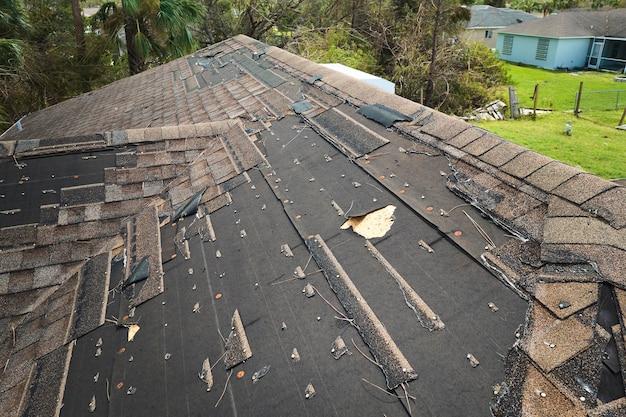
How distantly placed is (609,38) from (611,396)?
40.7m

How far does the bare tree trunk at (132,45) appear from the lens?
49.4ft

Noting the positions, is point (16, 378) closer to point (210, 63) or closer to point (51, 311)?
point (51, 311)

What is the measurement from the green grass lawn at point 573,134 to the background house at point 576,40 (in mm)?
7942

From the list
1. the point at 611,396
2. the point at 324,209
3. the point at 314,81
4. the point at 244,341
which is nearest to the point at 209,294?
the point at 244,341

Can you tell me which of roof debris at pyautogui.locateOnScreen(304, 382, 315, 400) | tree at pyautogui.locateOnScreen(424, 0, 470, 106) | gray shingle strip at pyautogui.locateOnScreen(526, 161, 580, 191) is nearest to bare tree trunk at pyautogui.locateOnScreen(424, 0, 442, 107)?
tree at pyautogui.locateOnScreen(424, 0, 470, 106)

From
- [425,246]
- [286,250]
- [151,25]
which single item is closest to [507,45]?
[151,25]

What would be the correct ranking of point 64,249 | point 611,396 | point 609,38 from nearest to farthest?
point 611,396 → point 64,249 → point 609,38

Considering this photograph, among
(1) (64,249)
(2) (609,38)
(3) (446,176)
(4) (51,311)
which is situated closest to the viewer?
(3) (446,176)

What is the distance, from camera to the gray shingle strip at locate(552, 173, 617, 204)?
2.48m

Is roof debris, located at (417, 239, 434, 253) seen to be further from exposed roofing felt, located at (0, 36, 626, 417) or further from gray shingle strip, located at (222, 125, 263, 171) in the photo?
gray shingle strip, located at (222, 125, 263, 171)

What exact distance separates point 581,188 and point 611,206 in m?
0.23

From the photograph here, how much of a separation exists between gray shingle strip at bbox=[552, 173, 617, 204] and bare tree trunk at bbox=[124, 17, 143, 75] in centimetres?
1659

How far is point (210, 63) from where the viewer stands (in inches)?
396

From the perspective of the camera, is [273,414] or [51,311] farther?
[51,311]
